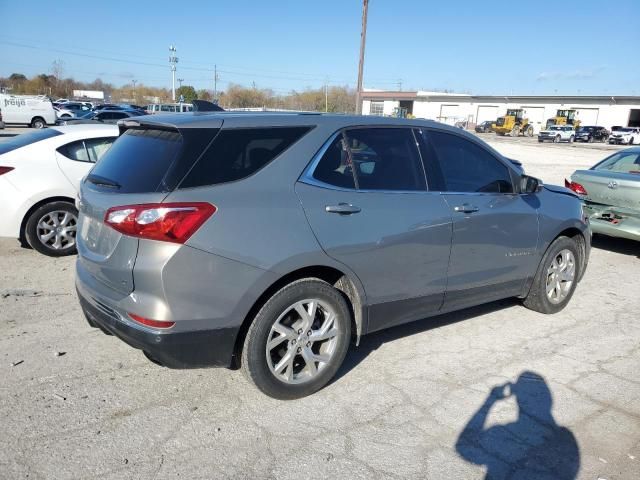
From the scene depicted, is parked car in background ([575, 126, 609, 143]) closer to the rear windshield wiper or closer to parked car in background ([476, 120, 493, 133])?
parked car in background ([476, 120, 493, 133])

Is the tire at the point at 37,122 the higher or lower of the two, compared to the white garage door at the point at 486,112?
lower

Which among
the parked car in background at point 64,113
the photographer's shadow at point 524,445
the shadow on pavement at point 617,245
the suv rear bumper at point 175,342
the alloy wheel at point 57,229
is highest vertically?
the parked car in background at point 64,113

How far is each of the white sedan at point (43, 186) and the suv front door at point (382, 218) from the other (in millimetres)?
3581

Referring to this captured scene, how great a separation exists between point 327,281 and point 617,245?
275 inches

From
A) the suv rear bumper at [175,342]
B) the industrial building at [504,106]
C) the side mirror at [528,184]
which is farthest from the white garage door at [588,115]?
the suv rear bumper at [175,342]

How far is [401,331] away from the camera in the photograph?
14.7ft

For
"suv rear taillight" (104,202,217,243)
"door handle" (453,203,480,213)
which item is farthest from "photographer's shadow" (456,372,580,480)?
"suv rear taillight" (104,202,217,243)

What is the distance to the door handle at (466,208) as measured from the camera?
3.90m

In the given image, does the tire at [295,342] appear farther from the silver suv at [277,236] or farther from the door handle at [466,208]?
the door handle at [466,208]

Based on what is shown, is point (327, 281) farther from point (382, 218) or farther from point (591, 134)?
point (591, 134)

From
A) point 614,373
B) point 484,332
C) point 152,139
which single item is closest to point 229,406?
point 152,139

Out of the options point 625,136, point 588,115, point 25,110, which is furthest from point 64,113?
point 588,115

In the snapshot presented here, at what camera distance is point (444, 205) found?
Answer: 3.83 meters

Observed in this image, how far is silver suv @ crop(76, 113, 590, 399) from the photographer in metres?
2.80
